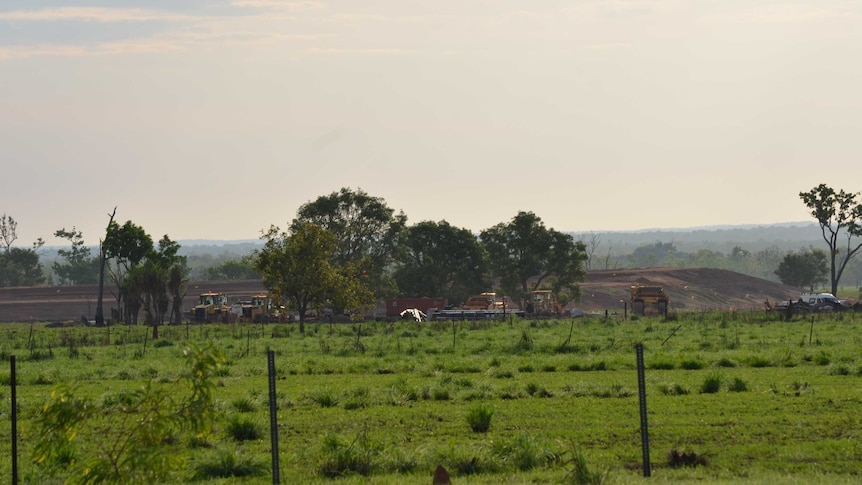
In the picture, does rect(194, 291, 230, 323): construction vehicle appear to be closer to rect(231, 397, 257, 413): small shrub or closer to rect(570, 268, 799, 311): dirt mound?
rect(570, 268, 799, 311): dirt mound

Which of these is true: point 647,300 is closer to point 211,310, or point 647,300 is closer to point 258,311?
point 258,311

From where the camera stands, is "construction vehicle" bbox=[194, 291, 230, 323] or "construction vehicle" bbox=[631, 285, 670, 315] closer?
"construction vehicle" bbox=[631, 285, 670, 315]

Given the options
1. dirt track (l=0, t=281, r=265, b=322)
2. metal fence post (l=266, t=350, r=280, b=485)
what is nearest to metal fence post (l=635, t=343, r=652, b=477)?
metal fence post (l=266, t=350, r=280, b=485)

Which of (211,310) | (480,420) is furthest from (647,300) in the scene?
(480,420)

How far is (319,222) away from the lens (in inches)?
4026

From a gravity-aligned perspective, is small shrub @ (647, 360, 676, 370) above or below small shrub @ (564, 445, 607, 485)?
above

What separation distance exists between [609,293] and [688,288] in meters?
14.5

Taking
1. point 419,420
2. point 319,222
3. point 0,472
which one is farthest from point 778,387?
point 319,222

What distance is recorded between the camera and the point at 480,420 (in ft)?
65.8

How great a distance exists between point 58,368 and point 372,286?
6125 cm

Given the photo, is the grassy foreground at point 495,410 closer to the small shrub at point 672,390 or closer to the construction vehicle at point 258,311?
the small shrub at point 672,390

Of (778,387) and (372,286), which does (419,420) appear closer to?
(778,387)

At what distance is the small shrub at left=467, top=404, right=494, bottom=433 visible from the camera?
65.7ft

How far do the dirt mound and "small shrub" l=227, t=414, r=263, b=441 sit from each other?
92431 millimetres
